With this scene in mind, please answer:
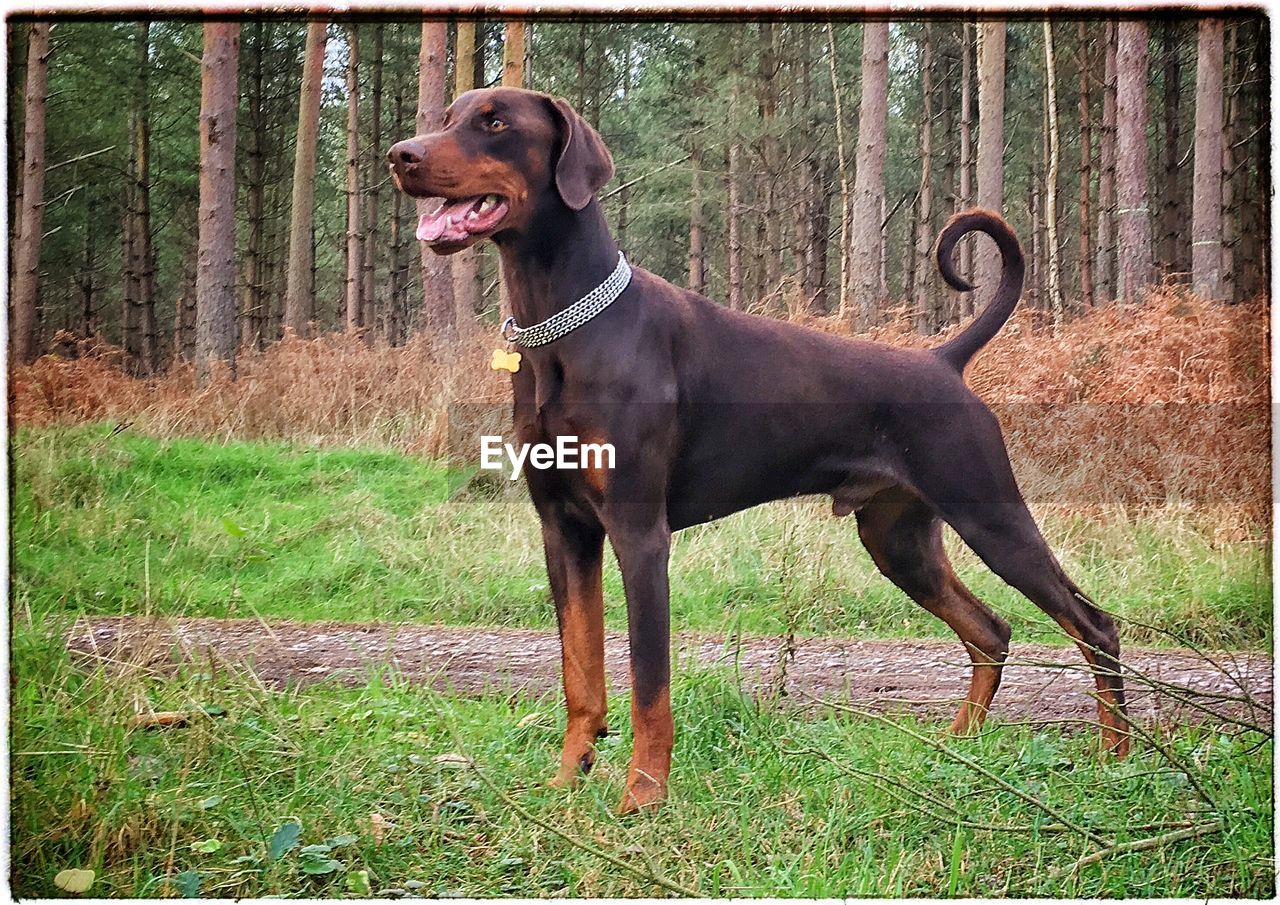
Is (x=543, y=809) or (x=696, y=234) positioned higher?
(x=696, y=234)

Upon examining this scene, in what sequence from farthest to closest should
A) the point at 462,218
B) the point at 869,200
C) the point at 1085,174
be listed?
the point at 1085,174 < the point at 869,200 < the point at 462,218

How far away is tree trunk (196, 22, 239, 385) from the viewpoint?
2498 millimetres

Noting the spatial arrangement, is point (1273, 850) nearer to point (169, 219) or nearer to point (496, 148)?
point (496, 148)

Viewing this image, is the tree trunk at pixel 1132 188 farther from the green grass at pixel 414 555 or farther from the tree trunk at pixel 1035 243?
the green grass at pixel 414 555

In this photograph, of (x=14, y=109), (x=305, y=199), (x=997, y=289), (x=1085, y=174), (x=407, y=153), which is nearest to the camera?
(x=407, y=153)

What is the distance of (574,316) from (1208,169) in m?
1.72

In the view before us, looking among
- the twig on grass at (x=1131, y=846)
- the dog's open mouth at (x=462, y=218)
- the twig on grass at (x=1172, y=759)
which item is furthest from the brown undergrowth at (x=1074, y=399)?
the twig on grass at (x=1131, y=846)

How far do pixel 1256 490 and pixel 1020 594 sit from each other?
23.7 inches

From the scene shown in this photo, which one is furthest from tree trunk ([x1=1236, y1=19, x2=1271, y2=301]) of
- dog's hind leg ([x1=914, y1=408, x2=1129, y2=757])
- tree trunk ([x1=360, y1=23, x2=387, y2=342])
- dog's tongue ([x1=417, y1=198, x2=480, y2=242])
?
tree trunk ([x1=360, y1=23, x2=387, y2=342])

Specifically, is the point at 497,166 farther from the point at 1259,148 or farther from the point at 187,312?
the point at 1259,148

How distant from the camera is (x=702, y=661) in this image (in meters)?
2.72

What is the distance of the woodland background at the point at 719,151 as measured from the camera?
246 cm

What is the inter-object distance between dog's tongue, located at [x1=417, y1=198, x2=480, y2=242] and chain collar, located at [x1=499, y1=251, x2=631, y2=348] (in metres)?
0.27

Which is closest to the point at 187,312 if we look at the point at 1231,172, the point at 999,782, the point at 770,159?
the point at 770,159
